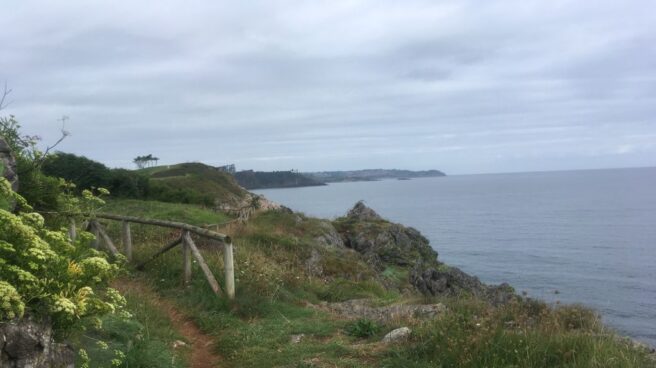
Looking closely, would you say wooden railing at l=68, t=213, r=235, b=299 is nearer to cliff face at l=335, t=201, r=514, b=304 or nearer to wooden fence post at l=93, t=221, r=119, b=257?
wooden fence post at l=93, t=221, r=119, b=257

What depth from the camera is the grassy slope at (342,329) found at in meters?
5.95

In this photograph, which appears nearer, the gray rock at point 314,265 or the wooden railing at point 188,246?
the wooden railing at point 188,246

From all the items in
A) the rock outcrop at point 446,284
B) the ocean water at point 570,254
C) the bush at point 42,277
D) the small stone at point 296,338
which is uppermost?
the bush at point 42,277

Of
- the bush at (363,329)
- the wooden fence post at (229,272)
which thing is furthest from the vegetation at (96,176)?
the bush at (363,329)

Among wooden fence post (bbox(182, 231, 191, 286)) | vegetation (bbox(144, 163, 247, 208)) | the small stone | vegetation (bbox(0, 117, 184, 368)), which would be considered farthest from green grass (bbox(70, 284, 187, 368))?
vegetation (bbox(144, 163, 247, 208))

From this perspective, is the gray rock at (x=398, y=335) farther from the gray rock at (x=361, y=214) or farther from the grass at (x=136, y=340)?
the gray rock at (x=361, y=214)

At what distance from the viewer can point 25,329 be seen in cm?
384

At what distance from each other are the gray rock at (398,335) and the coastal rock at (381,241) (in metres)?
14.2

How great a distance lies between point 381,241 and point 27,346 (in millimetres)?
22275

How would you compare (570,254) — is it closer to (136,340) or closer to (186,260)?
(186,260)

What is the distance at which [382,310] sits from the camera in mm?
10172

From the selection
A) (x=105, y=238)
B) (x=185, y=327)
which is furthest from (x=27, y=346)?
(x=105, y=238)

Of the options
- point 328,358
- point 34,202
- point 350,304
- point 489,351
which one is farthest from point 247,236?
point 489,351

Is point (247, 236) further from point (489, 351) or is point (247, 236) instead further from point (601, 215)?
point (601, 215)
